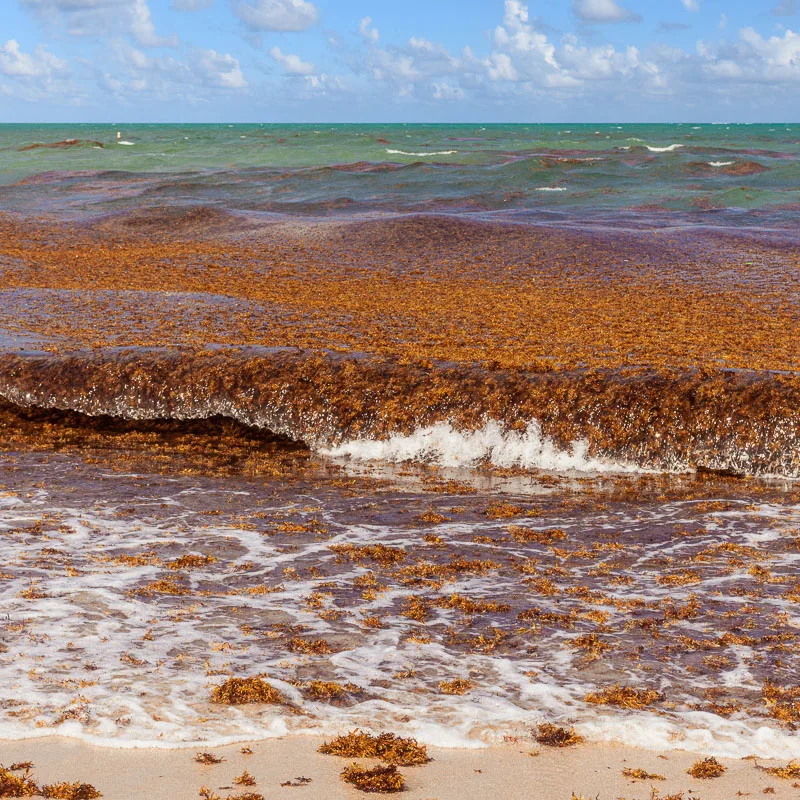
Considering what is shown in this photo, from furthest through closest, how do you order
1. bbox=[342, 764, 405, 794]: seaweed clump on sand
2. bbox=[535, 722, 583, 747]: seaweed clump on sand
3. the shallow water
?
the shallow water
bbox=[535, 722, 583, 747]: seaweed clump on sand
bbox=[342, 764, 405, 794]: seaweed clump on sand

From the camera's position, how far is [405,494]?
26.1 ft

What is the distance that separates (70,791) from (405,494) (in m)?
4.53

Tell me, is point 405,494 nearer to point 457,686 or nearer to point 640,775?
point 457,686

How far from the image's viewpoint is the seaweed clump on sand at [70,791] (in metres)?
3.63

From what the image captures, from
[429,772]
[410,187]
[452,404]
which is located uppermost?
[410,187]

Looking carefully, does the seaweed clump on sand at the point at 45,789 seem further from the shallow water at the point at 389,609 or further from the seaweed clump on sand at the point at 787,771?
the seaweed clump on sand at the point at 787,771

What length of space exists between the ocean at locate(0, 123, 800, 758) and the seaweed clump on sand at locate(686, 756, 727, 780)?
13cm

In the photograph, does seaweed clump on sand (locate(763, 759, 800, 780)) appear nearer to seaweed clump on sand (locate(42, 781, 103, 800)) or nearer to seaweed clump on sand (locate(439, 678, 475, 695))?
seaweed clump on sand (locate(439, 678, 475, 695))

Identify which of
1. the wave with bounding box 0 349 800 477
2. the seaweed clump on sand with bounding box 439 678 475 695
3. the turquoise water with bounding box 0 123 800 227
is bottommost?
the seaweed clump on sand with bounding box 439 678 475 695

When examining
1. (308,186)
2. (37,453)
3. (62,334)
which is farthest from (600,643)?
(308,186)

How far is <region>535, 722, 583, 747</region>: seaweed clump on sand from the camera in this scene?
160 inches

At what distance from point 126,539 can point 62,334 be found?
580cm

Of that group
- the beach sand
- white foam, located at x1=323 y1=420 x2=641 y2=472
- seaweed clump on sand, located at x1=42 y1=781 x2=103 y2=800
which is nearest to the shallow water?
the beach sand

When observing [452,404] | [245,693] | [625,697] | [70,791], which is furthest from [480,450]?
[70,791]
